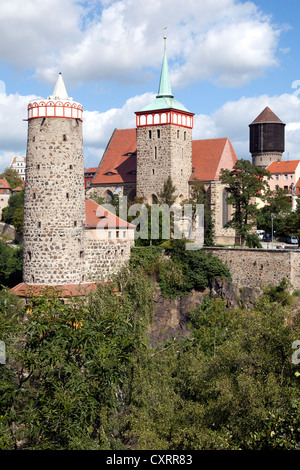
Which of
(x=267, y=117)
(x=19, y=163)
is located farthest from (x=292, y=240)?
(x=19, y=163)

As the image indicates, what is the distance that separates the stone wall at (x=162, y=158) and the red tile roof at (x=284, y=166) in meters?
39.3

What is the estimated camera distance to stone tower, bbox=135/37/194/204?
4672 cm

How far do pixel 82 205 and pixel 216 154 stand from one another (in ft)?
60.8

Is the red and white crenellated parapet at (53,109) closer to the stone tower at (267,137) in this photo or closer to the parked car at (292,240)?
the parked car at (292,240)

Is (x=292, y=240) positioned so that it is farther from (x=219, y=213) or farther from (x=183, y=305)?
(x=183, y=305)

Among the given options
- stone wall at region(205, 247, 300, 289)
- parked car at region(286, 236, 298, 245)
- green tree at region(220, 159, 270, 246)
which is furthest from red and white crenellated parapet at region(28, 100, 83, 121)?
parked car at region(286, 236, 298, 245)

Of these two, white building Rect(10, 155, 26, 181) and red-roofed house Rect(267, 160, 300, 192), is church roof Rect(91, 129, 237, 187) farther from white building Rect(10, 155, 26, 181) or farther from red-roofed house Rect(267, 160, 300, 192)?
white building Rect(10, 155, 26, 181)

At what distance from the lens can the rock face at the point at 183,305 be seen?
120ft

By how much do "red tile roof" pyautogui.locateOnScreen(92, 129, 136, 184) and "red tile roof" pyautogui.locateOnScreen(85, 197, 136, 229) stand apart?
43.3 feet

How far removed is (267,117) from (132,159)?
44615mm

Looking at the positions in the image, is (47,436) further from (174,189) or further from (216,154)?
(216,154)

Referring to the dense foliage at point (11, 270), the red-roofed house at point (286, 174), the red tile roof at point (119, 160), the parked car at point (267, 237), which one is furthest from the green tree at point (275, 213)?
the dense foliage at point (11, 270)

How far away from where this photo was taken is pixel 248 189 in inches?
1652

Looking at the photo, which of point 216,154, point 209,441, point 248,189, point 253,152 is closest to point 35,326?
point 209,441
